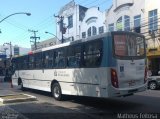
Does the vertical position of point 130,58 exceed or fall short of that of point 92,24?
it falls short

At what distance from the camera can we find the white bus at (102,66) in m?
11.8

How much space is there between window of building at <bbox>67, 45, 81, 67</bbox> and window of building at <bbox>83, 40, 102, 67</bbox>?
0.55m

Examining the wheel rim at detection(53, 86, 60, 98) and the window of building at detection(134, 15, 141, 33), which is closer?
the wheel rim at detection(53, 86, 60, 98)

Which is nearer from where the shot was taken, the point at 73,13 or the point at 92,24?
the point at 92,24

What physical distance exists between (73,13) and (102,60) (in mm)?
40526

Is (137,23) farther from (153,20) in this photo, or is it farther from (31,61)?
(31,61)

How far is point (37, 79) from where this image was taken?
1855 centimetres

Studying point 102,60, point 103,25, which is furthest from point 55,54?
point 103,25

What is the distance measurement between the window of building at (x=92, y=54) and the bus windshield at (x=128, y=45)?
0.68 m

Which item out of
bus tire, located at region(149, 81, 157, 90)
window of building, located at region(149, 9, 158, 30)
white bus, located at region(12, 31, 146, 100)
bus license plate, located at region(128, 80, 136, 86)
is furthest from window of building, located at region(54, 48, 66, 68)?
window of building, located at region(149, 9, 158, 30)

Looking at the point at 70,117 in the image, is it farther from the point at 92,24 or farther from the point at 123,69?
the point at 92,24

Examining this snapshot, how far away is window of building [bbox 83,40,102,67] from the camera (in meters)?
12.2

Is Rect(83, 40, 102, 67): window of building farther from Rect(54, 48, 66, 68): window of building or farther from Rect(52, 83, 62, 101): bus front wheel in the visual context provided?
Rect(52, 83, 62, 101): bus front wheel

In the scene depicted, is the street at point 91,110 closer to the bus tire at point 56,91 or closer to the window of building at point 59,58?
the bus tire at point 56,91
